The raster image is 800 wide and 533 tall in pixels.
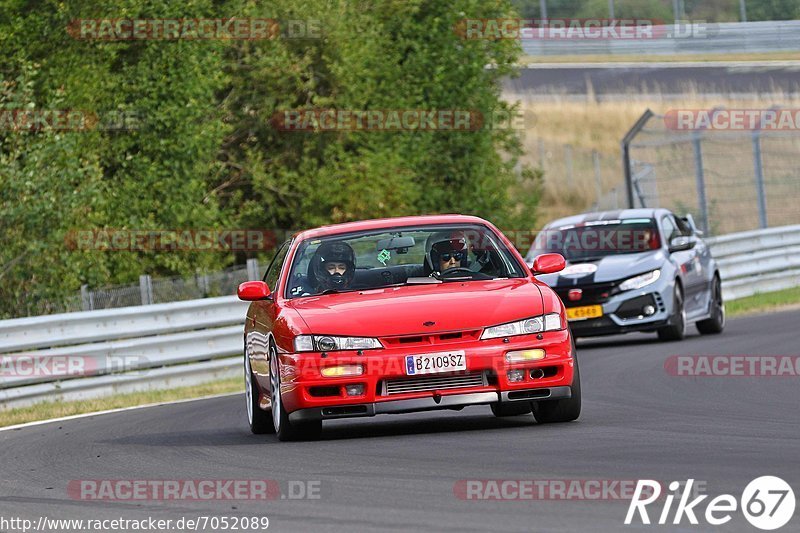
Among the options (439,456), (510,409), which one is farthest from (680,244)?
(439,456)

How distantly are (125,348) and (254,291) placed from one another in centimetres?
727

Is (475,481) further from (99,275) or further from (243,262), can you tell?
(243,262)

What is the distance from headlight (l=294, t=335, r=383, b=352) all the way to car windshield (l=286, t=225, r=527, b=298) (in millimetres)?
848

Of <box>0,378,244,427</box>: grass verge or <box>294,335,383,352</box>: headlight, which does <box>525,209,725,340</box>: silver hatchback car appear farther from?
<box>294,335,383,352</box>: headlight

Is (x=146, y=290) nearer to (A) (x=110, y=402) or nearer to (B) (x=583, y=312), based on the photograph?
(A) (x=110, y=402)

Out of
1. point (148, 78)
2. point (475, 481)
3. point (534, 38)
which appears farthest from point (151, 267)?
point (534, 38)

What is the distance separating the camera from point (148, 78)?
95.4 ft

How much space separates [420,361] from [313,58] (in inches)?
941

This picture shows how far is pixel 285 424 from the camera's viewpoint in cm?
1088

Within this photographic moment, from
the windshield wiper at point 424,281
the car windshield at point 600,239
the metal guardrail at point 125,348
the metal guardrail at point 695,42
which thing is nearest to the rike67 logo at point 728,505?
the windshield wiper at point 424,281

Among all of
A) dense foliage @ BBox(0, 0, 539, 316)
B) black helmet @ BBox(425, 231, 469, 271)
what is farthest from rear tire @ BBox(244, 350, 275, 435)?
dense foliage @ BBox(0, 0, 539, 316)

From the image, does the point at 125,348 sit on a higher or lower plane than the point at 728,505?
lower

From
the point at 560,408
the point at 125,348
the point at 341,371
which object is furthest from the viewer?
the point at 125,348

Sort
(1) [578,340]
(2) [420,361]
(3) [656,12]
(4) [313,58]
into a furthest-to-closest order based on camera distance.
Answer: (3) [656,12], (4) [313,58], (1) [578,340], (2) [420,361]
